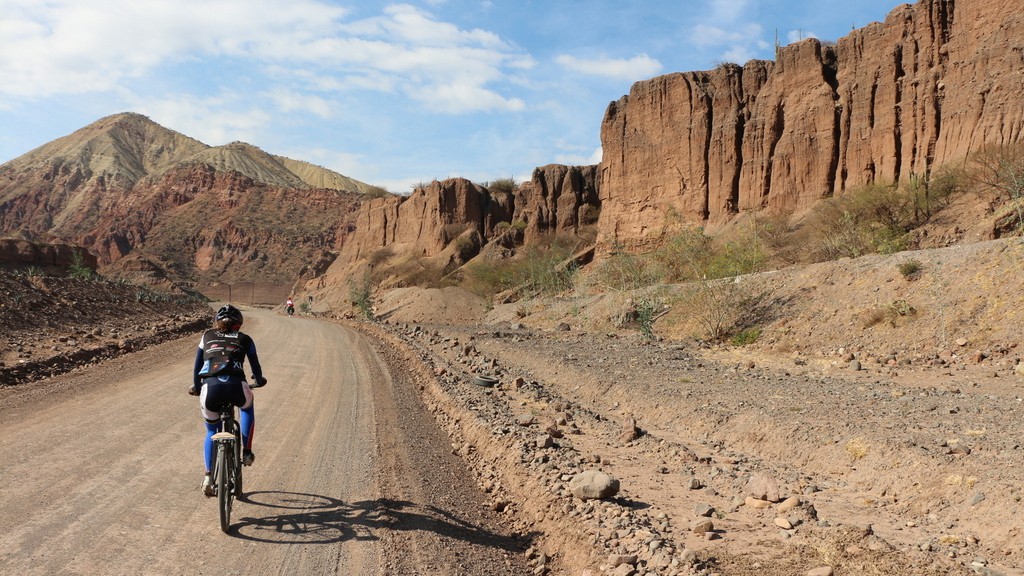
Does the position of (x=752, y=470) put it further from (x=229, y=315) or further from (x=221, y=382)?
(x=229, y=315)

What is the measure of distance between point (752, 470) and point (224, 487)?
530cm

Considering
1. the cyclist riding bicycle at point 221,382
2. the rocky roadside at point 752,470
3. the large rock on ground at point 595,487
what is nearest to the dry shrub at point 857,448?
the rocky roadside at point 752,470

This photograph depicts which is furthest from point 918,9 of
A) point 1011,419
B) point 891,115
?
point 1011,419

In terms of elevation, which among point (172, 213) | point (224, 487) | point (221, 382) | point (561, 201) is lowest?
point (224, 487)

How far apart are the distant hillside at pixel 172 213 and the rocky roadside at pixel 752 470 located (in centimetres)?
9367

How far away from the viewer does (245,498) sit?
6141 mm

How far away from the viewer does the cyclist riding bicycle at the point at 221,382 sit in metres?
5.68

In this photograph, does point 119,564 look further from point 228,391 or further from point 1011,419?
point 1011,419

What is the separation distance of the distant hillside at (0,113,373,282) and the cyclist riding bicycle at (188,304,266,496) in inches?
3806

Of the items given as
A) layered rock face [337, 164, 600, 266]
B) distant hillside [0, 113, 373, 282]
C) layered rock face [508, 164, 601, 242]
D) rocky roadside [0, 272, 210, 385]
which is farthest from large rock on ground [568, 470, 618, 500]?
distant hillside [0, 113, 373, 282]

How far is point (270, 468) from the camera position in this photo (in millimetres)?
7152

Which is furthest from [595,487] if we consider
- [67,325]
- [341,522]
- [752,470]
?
[67,325]

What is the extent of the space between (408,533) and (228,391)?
6.60 ft

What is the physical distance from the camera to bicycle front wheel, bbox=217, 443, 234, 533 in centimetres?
526
